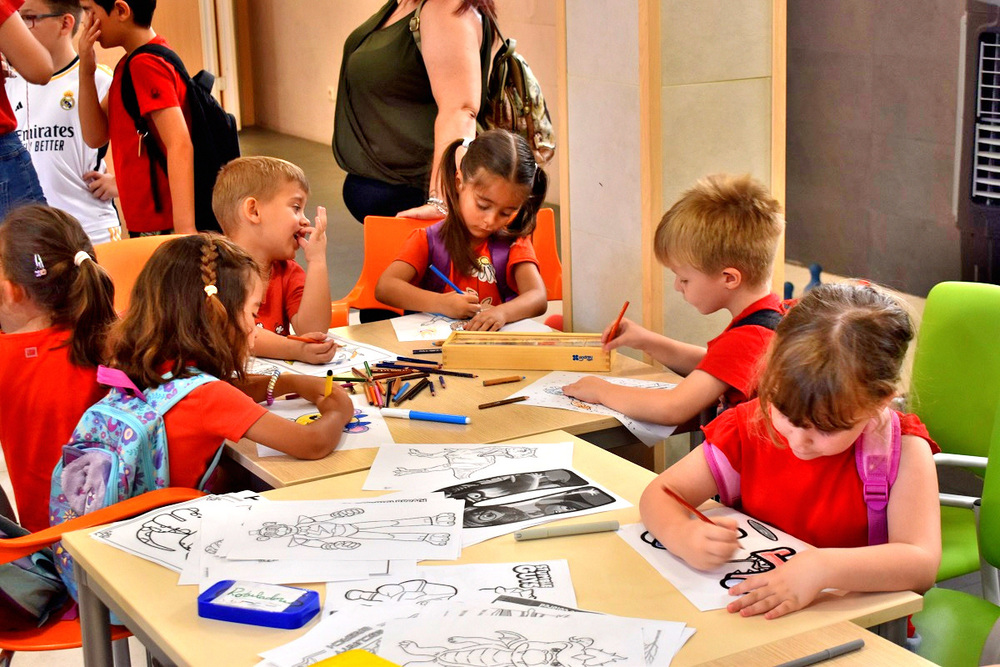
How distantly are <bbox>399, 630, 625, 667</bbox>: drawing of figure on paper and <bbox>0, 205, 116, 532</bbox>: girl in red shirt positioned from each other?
117 centimetres

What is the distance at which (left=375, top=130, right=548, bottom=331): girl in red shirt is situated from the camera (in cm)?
284

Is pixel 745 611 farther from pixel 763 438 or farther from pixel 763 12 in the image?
pixel 763 12

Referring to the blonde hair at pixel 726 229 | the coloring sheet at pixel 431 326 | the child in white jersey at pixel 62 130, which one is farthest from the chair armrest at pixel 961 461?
the child in white jersey at pixel 62 130

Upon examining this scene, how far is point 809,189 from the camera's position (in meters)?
3.19

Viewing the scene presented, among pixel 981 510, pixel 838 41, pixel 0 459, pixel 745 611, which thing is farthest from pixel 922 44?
pixel 0 459

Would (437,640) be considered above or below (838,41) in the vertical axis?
below

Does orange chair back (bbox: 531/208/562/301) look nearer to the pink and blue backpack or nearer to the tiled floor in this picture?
the tiled floor

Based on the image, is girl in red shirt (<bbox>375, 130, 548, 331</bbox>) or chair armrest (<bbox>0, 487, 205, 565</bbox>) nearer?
chair armrest (<bbox>0, 487, 205, 565</bbox>)

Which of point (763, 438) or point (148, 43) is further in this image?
point (148, 43)

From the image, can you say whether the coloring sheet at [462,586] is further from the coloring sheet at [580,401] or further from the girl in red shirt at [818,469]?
the coloring sheet at [580,401]

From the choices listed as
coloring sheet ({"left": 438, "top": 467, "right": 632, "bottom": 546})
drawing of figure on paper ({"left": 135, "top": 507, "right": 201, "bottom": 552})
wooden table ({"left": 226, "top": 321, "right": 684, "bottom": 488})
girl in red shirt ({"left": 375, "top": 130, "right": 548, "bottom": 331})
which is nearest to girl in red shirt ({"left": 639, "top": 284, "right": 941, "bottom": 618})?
coloring sheet ({"left": 438, "top": 467, "right": 632, "bottom": 546})

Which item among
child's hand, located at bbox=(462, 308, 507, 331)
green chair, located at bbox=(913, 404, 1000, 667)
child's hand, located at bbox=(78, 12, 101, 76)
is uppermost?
child's hand, located at bbox=(78, 12, 101, 76)

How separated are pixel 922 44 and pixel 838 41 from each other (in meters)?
0.26

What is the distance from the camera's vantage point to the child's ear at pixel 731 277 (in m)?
2.06
